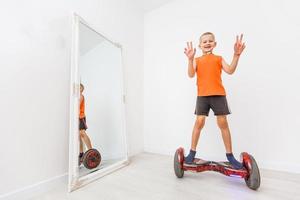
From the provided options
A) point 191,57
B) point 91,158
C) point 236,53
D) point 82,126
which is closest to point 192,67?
point 191,57

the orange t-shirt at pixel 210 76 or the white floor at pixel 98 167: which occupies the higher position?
Answer: the orange t-shirt at pixel 210 76

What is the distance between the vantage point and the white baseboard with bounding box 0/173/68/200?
1221 millimetres

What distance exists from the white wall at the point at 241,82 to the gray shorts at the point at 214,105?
61cm

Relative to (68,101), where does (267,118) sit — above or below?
below

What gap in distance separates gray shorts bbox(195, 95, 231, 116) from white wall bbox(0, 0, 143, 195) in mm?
1282

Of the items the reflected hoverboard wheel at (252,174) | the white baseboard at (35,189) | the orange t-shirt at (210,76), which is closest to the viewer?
the white baseboard at (35,189)

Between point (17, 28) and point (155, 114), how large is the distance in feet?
6.40

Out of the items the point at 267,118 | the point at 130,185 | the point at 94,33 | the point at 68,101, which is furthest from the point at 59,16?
the point at 267,118

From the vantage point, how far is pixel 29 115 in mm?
1354

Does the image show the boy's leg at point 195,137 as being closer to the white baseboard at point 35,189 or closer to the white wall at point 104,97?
the white wall at point 104,97

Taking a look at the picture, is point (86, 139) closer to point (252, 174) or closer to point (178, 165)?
point (178, 165)

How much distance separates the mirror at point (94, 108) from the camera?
1550mm

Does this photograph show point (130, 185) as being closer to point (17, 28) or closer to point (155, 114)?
point (155, 114)

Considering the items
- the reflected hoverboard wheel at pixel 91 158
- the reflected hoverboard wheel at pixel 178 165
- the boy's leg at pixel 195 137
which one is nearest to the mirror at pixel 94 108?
the reflected hoverboard wheel at pixel 91 158
